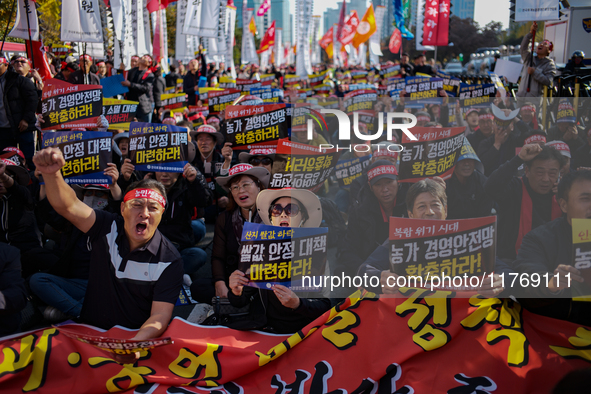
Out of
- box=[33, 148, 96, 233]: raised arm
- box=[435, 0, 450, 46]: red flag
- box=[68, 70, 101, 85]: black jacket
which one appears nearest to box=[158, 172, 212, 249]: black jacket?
box=[33, 148, 96, 233]: raised arm

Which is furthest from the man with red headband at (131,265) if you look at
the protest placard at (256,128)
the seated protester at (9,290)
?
the protest placard at (256,128)

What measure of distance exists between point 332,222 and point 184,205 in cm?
200

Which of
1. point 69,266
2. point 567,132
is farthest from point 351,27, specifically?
point 69,266

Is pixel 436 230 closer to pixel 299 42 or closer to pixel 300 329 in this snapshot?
pixel 300 329

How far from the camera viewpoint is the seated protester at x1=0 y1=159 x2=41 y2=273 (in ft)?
14.4

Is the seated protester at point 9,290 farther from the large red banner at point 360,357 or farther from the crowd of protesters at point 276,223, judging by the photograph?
the large red banner at point 360,357

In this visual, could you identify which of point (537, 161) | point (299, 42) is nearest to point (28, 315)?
point (537, 161)

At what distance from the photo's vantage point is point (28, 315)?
3980 mm

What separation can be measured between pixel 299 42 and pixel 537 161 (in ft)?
63.4

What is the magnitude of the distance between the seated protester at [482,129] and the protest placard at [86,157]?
3085 millimetres

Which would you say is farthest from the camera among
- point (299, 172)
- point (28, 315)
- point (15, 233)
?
point (15, 233)

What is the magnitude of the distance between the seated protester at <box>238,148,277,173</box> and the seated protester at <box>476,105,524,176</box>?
2143mm

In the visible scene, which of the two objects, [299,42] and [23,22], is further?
[299,42]

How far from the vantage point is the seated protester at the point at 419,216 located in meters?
2.77
